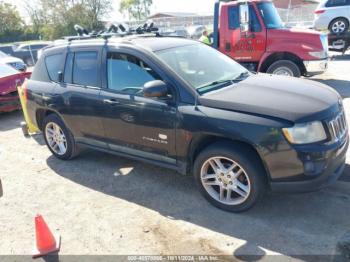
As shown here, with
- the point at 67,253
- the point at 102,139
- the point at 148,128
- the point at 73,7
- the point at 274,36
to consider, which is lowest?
the point at 67,253

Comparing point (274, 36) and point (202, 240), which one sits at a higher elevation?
point (274, 36)

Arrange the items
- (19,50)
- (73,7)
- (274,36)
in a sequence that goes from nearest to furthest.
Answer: (274,36) → (19,50) → (73,7)

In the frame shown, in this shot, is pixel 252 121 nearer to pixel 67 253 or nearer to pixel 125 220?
pixel 125 220

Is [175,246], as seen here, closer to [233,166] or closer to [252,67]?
[233,166]

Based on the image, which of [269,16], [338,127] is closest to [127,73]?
[338,127]

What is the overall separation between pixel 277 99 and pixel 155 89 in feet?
4.02

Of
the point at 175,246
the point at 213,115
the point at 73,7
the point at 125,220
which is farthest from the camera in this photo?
the point at 73,7

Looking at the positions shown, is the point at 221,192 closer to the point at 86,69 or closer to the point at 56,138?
the point at 86,69

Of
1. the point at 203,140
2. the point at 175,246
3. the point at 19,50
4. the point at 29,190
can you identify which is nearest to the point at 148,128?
the point at 203,140

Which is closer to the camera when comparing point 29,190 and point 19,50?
point 29,190

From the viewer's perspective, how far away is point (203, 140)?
3.65 m

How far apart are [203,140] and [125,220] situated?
1.19 meters

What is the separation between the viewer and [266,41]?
880 centimetres

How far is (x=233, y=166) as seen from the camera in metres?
3.49
